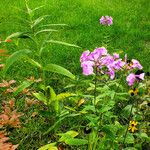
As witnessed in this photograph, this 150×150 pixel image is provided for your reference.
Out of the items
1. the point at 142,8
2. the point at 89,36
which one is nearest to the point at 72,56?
the point at 89,36

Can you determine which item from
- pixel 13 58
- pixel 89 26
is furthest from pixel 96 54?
pixel 89 26

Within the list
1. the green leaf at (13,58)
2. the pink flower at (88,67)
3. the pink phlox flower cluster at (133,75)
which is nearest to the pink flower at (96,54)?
the pink flower at (88,67)

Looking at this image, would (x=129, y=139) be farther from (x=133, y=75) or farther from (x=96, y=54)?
(x=96, y=54)

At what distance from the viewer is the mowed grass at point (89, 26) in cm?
495

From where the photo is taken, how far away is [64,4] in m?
6.66

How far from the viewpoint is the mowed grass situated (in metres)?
4.95

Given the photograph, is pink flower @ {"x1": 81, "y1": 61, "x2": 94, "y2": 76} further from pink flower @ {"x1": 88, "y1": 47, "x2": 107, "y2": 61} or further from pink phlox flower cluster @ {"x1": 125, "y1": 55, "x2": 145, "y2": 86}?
pink phlox flower cluster @ {"x1": 125, "y1": 55, "x2": 145, "y2": 86}

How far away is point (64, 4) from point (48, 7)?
311mm

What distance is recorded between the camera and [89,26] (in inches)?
227

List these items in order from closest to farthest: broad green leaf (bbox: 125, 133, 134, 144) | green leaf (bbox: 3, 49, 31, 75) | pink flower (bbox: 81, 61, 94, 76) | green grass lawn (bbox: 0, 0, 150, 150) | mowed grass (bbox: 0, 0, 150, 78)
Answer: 1. pink flower (bbox: 81, 61, 94, 76)
2. green leaf (bbox: 3, 49, 31, 75)
3. broad green leaf (bbox: 125, 133, 134, 144)
4. green grass lawn (bbox: 0, 0, 150, 150)
5. mowed grass (bbox: 0, 0, 150, 78)

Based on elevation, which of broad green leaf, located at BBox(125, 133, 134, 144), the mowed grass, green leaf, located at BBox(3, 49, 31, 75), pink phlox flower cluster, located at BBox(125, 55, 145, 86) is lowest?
broad green leaf, located at BBox(125, 133, 134, 144)

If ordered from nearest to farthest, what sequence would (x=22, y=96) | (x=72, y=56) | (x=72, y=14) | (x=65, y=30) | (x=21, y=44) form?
(x=22, y=96) < (x=72, y=56) < (x=21, y=44) < (x=65, y=30) < (x=72, y=14)

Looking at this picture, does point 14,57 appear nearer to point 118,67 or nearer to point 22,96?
point 118,67

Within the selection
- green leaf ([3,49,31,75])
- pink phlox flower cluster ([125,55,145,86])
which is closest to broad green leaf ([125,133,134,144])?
pink phlox flower cluster ([125,55,145,86])
